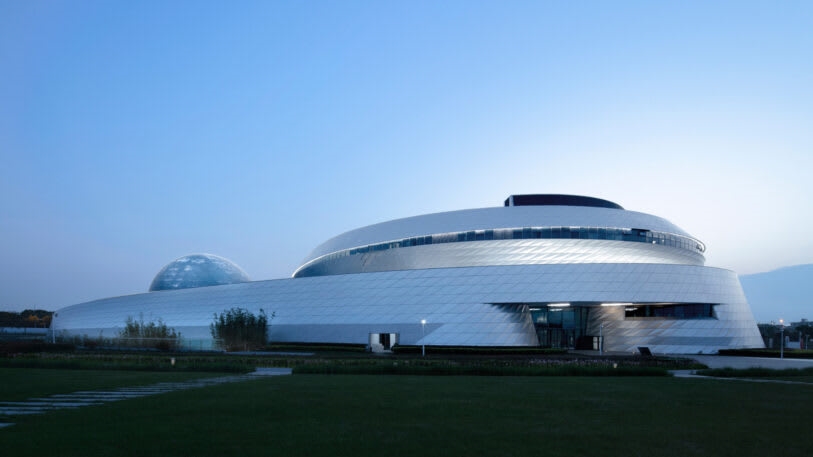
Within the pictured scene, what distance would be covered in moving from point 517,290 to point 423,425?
1529 inches

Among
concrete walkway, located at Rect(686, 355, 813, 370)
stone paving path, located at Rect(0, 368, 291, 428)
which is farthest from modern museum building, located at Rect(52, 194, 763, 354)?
stone paving path, located at Rect(0, 368, 291, 428)

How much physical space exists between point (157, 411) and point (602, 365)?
68.8 feet

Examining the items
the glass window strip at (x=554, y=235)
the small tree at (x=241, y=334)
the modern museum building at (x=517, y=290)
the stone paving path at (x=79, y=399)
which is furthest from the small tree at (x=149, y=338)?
the stone paving path at (x=79, y=399)

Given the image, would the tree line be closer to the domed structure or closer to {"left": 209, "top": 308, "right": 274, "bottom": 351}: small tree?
the domed structure

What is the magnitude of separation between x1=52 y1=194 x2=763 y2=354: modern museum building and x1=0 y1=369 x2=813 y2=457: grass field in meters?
32.1

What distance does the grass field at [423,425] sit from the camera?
7.95 m

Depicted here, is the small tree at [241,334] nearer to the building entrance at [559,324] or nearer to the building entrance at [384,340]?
the building entrance at [384,340]

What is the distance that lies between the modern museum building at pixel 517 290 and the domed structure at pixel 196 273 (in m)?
15.8

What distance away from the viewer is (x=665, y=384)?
61.5 feet

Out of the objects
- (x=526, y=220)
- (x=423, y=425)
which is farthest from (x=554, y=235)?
(x=423, y=425)

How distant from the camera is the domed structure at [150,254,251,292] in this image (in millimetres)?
80500

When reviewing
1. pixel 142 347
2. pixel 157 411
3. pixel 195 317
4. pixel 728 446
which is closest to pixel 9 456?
pixel 157 411

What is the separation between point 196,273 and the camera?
81.2m

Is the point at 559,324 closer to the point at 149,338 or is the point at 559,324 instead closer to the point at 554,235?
the point at 554,235
